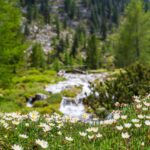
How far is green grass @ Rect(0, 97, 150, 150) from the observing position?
502 cm

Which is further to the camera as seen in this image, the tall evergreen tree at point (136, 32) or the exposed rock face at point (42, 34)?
the exposed rock face at point (42, 34)

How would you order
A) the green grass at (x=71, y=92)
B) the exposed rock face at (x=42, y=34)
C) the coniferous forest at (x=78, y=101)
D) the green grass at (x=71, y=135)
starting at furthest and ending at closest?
the exposed rock face at (x=42, y=34) → the green grass at (x=71, y=92) → the coniferous forest at (x=78, y=101) → the green grass at (x=71, y=135)

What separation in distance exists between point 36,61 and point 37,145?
78261mm

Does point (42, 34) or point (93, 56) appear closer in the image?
point (93, 56)

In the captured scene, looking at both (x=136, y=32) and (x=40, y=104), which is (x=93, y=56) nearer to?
(x=136, y=32)

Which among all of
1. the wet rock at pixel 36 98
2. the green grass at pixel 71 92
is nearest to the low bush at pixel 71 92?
the green grass at pixel 71 92

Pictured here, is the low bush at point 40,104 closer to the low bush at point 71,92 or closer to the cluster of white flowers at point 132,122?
the low bush at point 71,92

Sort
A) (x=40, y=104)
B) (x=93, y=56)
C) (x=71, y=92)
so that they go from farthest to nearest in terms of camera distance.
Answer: (x=93, y=56) → (x=71, y=92) → (x=40, y=104)

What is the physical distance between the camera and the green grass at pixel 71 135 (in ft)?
16.5

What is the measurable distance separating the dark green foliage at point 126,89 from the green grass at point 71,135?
9.07m

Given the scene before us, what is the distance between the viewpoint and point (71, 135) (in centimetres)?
577

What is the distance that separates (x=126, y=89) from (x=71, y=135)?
452 inches

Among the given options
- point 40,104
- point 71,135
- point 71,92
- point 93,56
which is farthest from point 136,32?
point 71,135

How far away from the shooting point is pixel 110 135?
5637 millimetres
